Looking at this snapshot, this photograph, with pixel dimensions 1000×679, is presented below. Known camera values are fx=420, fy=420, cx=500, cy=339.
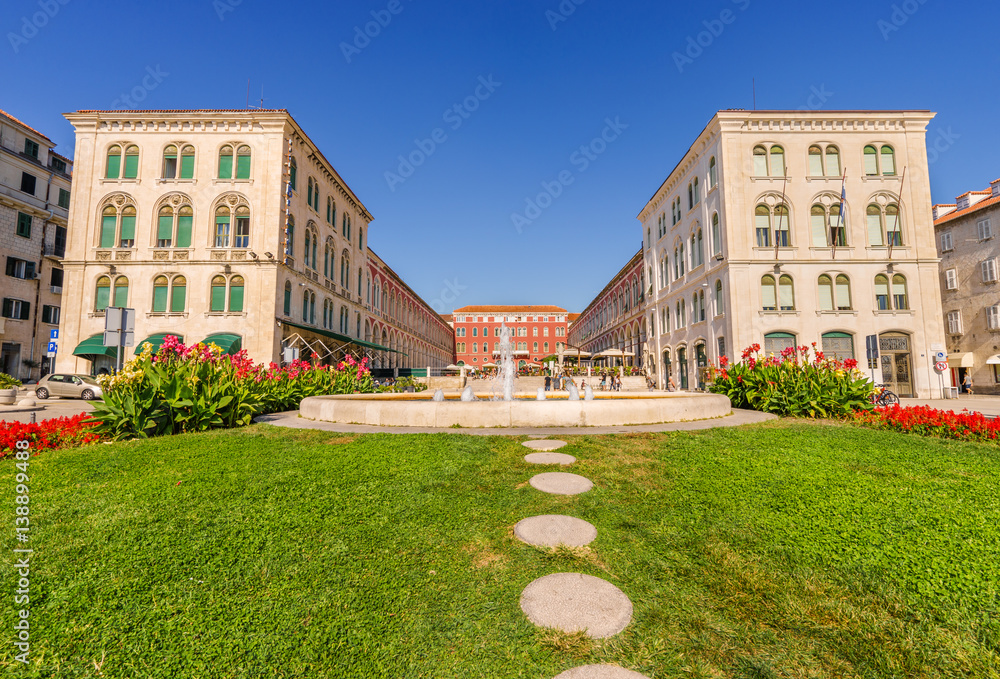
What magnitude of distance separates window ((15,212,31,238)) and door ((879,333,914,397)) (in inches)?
2304

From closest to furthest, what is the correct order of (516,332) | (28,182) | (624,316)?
(28,182)
(624,316)
(516,332)

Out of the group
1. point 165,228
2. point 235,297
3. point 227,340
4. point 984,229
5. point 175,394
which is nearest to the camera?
point 175,394

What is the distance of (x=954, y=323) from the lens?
103 feet

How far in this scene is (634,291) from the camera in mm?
44281

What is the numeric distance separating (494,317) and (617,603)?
102 meters

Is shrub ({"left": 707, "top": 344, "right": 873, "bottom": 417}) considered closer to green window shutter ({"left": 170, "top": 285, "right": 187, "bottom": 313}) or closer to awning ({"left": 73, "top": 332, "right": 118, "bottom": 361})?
green window shutter ({"left": 170, "top": 285, "right": 187, "bottom": 313})

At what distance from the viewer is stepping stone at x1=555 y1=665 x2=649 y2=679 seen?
2.18 m

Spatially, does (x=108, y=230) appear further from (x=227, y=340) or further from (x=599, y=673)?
(x=599, y=673)

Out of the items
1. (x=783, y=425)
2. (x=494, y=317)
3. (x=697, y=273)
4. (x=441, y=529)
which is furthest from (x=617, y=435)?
(x=494, y=317)

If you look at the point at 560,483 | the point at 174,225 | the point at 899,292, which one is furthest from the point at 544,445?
the point at 899,292

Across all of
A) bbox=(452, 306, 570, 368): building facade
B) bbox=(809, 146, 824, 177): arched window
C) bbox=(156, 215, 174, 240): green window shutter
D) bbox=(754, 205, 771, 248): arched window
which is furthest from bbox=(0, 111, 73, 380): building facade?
bbox=(452, 306, 570, 368): building facade

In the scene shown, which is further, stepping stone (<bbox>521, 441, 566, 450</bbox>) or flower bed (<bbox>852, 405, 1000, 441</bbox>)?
flower bed (<bbox>852, 405, 1000, 441</bbox>)

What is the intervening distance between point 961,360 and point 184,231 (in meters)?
52.5

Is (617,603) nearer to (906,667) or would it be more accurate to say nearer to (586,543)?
(586,543)
